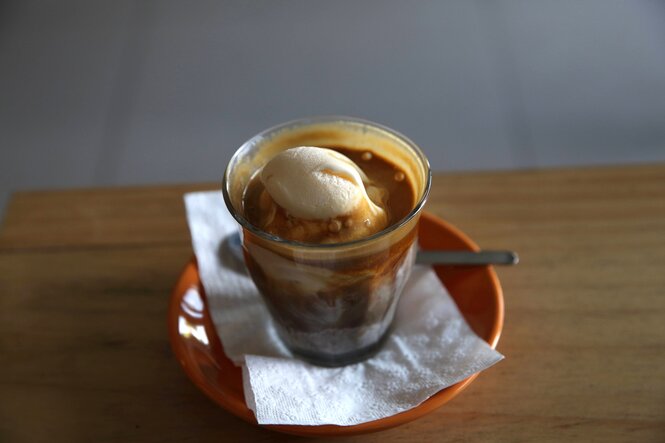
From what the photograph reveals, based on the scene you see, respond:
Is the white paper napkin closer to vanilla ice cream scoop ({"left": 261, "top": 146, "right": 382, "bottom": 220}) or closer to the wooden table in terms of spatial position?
the wooden table

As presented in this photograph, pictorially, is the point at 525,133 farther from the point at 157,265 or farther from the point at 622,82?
the point at 157,265

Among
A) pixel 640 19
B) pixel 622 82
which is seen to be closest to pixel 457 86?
pixel 622 82

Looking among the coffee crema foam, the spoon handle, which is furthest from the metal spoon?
the coffee crema foam

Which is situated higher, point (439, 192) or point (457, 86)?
point (439, 192)

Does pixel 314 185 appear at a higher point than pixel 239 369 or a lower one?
higher

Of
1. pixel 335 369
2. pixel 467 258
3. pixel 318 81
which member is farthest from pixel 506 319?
pixel 318 81

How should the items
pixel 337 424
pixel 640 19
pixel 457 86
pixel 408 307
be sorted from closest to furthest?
pixel 337 424 → pixel 408 307 → pixel 457 86 → pixel 640 19

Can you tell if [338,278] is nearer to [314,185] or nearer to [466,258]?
[314,185]
